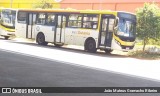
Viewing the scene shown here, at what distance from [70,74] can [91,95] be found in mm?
3514

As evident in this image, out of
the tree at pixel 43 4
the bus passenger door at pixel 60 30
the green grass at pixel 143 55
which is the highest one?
the tree at pixel 43 4

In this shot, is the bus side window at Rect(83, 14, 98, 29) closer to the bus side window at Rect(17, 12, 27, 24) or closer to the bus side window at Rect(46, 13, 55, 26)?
the bus side window at Rect(46, 13, 55, 26)

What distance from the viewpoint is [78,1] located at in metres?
39.3

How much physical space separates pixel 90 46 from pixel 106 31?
158 cm

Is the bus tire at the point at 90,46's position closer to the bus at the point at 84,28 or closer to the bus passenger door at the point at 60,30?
the bus at the point at 84,28

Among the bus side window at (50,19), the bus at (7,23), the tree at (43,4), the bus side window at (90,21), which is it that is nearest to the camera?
the bus side window at (90,21)

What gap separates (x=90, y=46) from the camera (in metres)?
23.5

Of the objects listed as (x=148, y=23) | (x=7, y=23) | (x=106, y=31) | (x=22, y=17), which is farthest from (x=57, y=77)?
(x=7, y=23)

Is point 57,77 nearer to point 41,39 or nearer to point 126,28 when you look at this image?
point 126,28

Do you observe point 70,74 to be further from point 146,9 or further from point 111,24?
point 146,9

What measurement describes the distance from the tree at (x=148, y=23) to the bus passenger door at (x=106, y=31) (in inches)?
93.6

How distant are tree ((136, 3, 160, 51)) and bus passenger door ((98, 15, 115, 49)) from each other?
2377 millimetres

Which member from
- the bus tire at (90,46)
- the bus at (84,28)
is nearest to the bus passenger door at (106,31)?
the bus at (84,28)

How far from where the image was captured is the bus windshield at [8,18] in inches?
1280
